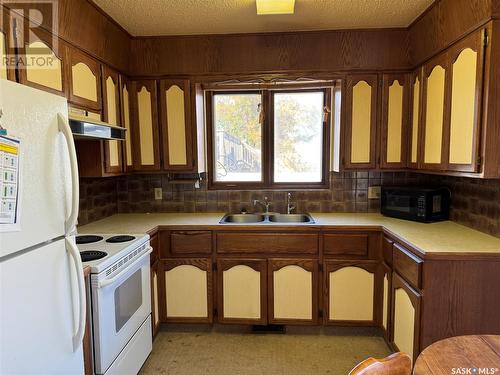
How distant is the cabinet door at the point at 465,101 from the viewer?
1714mm

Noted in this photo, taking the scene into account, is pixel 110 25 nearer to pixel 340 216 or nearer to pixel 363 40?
pixel 363 40

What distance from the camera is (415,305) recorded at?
1.79 meters

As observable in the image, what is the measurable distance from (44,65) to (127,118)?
978mm

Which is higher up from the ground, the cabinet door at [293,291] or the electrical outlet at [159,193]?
the electrical outlet at [159,193]

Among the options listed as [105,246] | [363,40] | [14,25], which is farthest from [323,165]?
[14,25]

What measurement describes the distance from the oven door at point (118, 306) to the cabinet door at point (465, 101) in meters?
2.08

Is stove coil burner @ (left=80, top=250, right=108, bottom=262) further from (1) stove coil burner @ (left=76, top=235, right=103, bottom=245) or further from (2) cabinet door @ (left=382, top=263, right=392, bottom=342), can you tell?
(2) cabinet door @ (left=382, top=263, right=392, bottom=342)

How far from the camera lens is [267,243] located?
95.0 inches

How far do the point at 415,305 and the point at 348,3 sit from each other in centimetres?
200

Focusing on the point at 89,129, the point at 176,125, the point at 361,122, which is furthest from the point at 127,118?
the point at 361,122

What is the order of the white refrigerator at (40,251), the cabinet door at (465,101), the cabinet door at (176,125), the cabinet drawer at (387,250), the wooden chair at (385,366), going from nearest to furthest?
the wooden chair at (385,366), the white refrigerator at (40,251), the cabinet door at (465,101), the cabinet drawer at (387,250), the cabinet door at (176,125)

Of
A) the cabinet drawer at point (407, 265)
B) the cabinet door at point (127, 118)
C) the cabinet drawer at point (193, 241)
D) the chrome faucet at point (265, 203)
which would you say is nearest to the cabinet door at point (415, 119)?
the cabinet drawer at point (407, 265)

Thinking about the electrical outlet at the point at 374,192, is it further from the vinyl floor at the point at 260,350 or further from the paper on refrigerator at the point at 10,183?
the paper on refrigerator at the point at 10,183

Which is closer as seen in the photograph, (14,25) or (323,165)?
(14,25)
